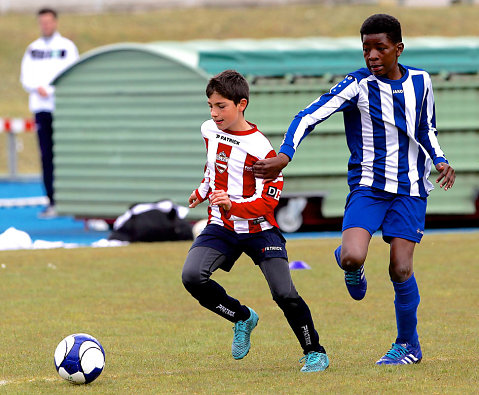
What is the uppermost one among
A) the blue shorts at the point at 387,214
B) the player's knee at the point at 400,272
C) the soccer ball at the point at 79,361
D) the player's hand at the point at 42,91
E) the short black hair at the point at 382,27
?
the short black hair at the point at 382,27

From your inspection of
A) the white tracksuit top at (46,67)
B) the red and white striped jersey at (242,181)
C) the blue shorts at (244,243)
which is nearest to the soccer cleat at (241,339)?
the blue shorts at (244,243)

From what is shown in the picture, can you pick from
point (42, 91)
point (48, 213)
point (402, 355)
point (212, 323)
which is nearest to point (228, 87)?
point (402, 355)

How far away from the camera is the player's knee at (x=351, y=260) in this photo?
6.88m

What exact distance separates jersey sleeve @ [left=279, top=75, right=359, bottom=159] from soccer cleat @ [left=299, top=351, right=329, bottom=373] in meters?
1.17

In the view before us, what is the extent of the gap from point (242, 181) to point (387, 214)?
0.91 metres

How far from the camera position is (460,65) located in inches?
632

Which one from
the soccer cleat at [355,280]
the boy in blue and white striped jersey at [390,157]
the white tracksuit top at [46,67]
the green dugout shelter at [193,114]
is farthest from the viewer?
the white tracksuit top at [46,67]

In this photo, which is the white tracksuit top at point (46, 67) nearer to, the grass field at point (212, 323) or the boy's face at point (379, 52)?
the grass field at point (212, 323)

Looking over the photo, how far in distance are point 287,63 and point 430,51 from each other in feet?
6.38

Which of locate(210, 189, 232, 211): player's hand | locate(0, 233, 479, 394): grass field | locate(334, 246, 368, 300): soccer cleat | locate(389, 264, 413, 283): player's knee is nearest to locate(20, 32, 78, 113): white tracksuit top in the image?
locate(0, 233, 479, 394): grass field

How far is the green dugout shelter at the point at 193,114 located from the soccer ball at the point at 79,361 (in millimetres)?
8775

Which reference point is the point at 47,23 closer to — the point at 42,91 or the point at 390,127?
the point at 42,91

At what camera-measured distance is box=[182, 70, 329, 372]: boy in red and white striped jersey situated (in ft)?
22.5

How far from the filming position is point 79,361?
6.43m
